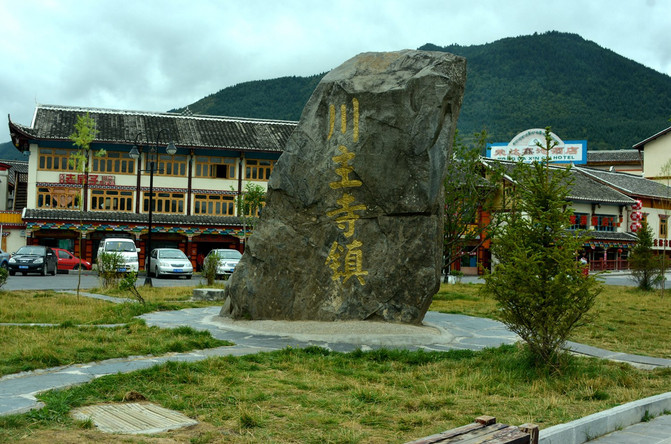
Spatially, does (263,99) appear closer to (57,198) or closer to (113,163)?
(113,163)

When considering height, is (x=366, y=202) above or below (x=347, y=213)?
above

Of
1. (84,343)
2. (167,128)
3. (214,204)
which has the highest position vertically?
(167,128)

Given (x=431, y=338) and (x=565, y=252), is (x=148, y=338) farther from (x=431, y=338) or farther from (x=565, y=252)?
(x=565, y=252)

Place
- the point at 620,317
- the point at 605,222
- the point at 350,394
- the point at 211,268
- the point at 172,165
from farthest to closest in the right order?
the point at 605,222, the point at 172,165, the point at 211,268, the point at 620,317, the point at 350,394

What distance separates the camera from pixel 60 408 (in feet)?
16.4

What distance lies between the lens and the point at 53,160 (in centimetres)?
3494

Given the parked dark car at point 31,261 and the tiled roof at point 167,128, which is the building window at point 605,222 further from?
the parked dark car at point 31,261

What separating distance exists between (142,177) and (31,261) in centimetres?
1058

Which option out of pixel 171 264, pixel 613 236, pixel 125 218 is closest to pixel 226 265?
pixel 171 264

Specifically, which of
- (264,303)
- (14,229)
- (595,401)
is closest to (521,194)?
(595,401)

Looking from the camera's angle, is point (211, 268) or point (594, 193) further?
point (594, 193)

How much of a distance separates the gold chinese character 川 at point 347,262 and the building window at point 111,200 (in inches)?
1101

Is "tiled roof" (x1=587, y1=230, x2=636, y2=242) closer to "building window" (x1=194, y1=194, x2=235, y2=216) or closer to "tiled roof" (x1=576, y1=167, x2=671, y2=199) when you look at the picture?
"tiled roof" (x1=576, y1=167, x2=671, y2=199)

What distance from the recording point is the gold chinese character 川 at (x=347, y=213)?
10.4m
